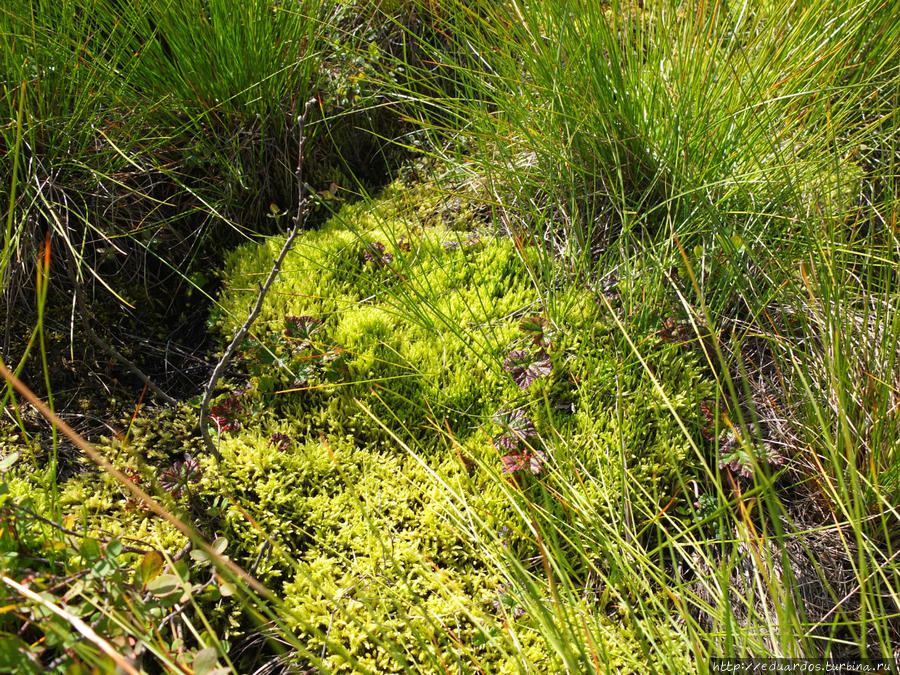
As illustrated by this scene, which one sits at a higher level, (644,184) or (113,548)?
(113,548)

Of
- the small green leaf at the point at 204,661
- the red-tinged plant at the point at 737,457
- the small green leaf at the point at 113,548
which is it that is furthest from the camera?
the red-tinged plant at the point at 737,457

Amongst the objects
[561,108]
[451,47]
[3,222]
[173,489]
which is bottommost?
[173,489]

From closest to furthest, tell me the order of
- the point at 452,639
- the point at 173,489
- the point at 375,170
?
the point at 452,639
the point at 173,489
the point at 375,170

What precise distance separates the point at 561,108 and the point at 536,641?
210 centimetres

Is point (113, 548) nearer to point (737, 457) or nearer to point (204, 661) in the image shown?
point (204, 661)

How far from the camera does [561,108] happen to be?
2535 millimetres

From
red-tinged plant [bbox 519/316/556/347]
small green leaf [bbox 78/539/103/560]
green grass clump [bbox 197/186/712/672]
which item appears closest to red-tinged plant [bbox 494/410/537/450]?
green grass clump [bbox 197/186/712/672]

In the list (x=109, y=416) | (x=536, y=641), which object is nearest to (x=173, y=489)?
(x=109, y=416)

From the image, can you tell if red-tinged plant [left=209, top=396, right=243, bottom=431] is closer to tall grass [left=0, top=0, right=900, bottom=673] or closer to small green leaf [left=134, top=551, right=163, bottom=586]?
tall grass [left=0, top=0, right=900, bottom=673]

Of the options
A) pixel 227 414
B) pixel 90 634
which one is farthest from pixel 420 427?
pixel 90 634

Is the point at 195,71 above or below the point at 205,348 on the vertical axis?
above

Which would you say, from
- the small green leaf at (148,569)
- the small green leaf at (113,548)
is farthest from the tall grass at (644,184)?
the small green leaf at (113,548)

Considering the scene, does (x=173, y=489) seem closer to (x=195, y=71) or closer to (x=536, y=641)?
(x=536, y=641)

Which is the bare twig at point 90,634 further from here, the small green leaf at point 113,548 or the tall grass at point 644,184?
the tall grass at point 644,184
